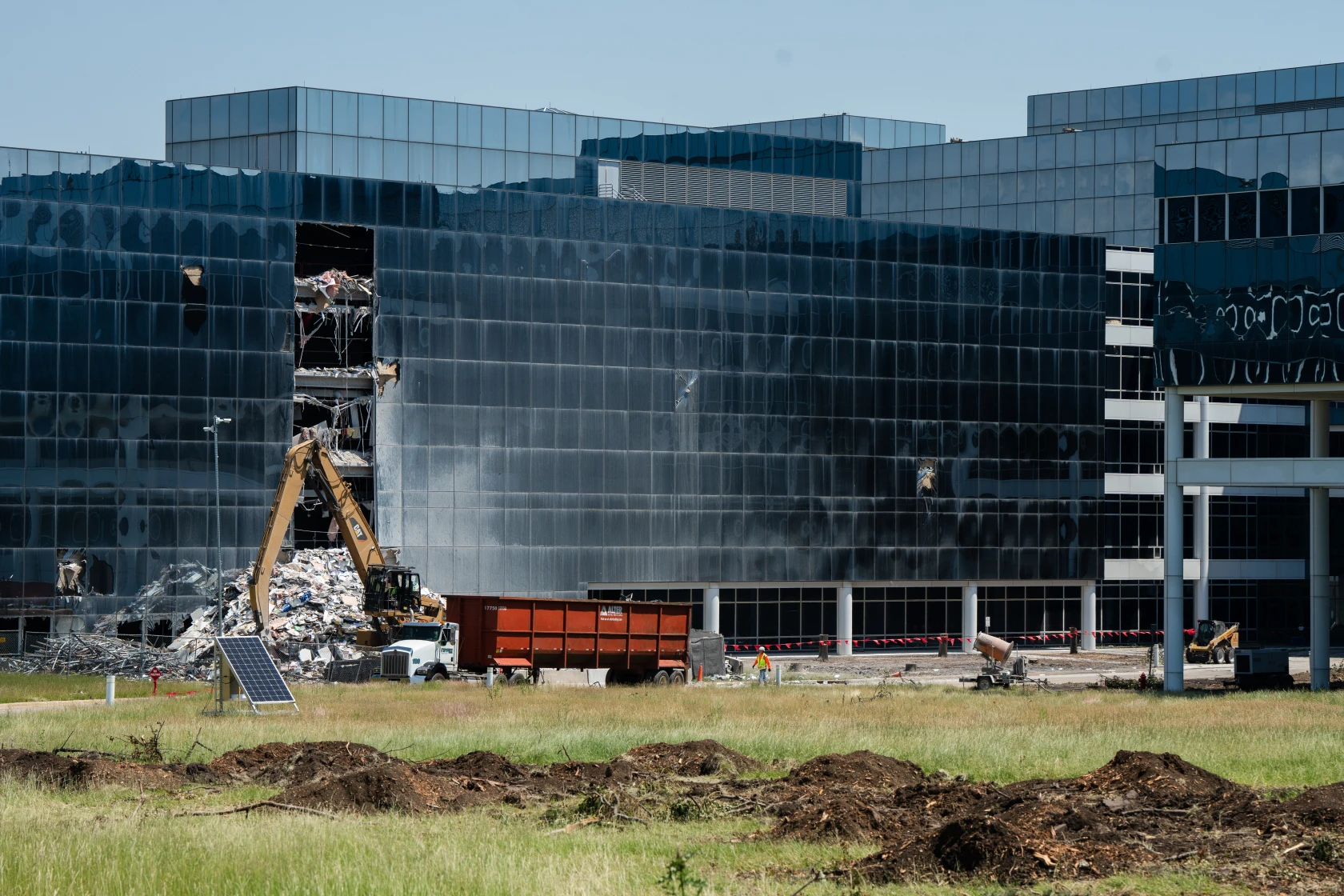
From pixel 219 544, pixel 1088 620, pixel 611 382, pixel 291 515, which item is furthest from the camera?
pixel 1088 620

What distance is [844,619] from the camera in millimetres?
79875

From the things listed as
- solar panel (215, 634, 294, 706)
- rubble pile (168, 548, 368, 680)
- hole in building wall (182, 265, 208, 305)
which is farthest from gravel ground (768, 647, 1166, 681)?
hole in building wall (182, 265, 208, 305)

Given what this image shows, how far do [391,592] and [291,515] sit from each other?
203 inches

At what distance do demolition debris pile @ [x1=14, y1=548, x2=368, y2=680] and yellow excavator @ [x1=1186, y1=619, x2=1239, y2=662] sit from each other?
35604 mm

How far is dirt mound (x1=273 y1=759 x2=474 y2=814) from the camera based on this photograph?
23.4m

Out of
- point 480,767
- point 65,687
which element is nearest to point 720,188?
point 65,687

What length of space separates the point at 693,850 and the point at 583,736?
43.6 feet

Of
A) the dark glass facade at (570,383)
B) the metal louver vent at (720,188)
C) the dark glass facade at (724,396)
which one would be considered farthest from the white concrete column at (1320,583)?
the metal louver vent at (720,188)

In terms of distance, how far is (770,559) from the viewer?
255 ft

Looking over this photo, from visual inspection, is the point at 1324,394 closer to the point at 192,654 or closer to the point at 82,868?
the point at 192,654

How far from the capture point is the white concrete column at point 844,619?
262 ft

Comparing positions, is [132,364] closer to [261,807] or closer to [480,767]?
[480,767]

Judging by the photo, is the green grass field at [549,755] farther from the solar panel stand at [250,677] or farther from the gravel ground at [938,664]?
the gravel ground at [938,664]

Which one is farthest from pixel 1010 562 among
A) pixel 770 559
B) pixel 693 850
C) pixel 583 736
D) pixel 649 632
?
pixel 693 850
